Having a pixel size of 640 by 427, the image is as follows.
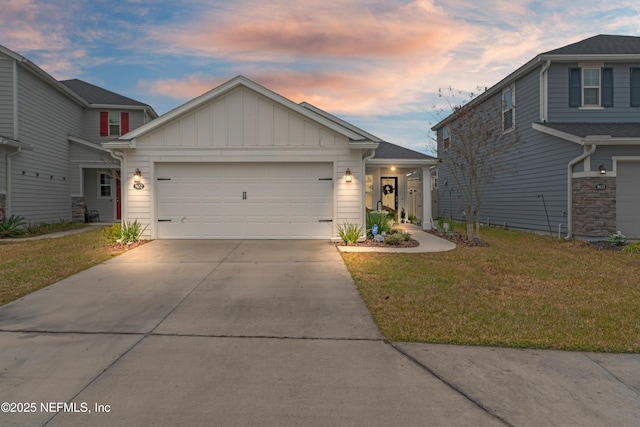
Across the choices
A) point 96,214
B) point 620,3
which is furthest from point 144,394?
point 96,214

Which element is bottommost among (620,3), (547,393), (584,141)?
(547,393)

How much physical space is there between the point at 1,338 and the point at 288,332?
307cm

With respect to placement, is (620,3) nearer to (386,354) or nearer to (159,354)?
(386,354)

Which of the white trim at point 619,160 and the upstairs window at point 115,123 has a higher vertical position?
the upstairs window at point 115,123

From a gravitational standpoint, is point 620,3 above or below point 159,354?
above

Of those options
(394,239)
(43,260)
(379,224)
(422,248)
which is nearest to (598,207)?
(422,248)

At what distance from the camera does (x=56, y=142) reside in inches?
726

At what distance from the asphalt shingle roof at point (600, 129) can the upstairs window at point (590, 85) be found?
0.77 m

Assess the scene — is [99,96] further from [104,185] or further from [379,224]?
[379,224]

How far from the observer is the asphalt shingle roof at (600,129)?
12.2m

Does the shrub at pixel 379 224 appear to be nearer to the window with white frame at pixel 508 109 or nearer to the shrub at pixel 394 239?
the shrub at pixel 394 239

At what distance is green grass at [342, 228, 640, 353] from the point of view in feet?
14.4

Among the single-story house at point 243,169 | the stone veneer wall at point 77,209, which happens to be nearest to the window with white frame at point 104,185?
the stone veneer wall at point 77,209

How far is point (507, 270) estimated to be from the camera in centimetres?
798
